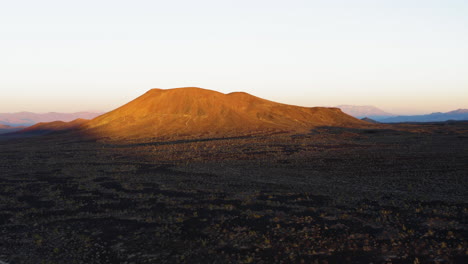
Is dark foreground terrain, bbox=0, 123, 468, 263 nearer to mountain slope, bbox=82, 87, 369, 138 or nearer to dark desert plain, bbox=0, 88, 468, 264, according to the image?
dark desert plain, bbox=0, 88, 468, 264

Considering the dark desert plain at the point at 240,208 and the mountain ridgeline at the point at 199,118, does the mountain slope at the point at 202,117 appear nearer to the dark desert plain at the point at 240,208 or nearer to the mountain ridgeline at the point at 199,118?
the mountain ridgeline at the point at 199,118

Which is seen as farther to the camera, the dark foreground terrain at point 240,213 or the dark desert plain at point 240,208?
the dark desert plain at point 240,208

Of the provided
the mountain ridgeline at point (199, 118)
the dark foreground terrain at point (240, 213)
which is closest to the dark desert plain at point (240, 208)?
the dark foreground terrain at point (240, 213)

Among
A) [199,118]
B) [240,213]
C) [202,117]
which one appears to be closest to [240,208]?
[240,213]

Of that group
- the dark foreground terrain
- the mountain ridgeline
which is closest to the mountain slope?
the mountain ridgeline

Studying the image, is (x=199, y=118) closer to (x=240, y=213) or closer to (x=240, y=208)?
(x=240, y=208)

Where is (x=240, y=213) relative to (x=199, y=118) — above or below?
below
